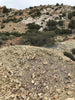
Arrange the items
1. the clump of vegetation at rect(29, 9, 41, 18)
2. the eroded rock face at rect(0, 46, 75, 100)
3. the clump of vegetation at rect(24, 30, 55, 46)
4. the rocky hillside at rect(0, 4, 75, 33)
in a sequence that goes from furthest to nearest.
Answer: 1. the clump of vegetation at rect(29, 9, 41, 18)
2. the rocky hillside at rect(0, 4, 75, 33)
3. the clump of vegetation at rect(24, 30, 55, 46)
4. the eroded rock face at rect(0, 46, 75, 100)

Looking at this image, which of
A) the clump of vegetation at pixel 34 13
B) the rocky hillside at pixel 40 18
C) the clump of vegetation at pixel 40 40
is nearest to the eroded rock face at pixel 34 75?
the clump of vegetation at pixel 40 40

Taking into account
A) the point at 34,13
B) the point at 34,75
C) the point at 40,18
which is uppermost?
the point at 34,75

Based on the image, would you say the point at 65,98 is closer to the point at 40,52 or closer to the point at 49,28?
the point at 40,52

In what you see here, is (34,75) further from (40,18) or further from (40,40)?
(40,18)

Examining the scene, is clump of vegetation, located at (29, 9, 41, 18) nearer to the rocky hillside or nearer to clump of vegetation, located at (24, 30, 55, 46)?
the rocky hillside

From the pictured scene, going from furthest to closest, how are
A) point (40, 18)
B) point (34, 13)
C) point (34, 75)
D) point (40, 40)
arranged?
point (34, 13) → point (40, 18) → point (40, 40) → point (34, 75)

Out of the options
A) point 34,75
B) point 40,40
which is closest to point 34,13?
point 40,40

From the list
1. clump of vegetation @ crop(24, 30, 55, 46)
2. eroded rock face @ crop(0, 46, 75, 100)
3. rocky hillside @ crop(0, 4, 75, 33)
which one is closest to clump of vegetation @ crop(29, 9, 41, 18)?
rocky hillside @ crop(0, 4, 75, 33)

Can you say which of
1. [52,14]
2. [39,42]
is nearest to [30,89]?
[39,42]

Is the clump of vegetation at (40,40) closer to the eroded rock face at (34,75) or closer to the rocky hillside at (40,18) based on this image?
the eroded rock face at (34,75)
